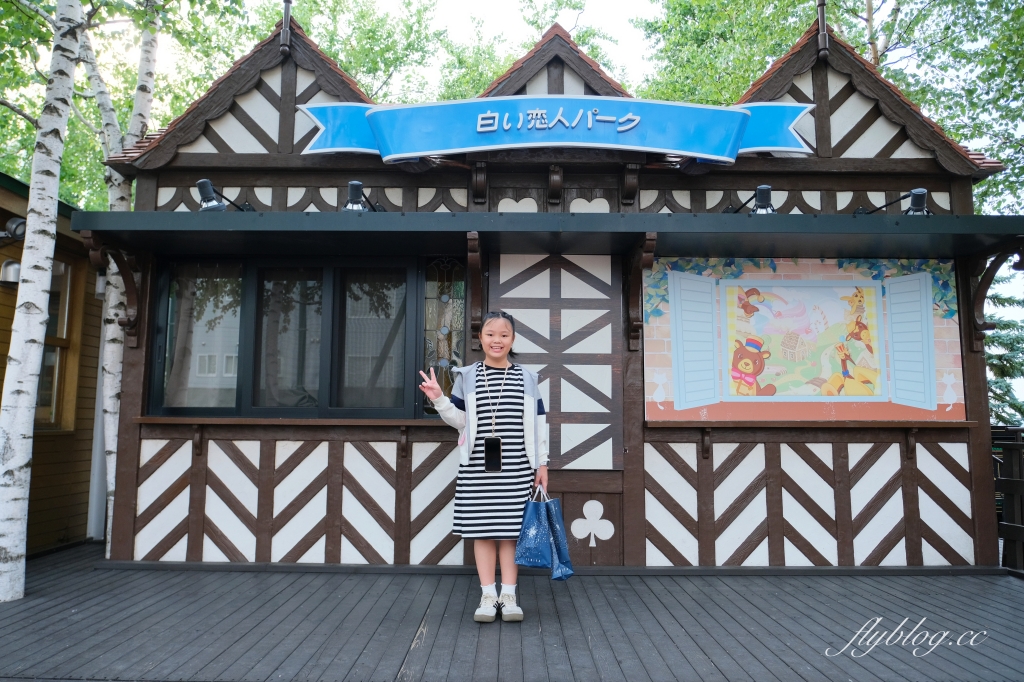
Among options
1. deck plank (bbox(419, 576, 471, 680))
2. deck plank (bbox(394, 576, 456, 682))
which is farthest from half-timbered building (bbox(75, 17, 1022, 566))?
deck plank (bbox(394, 576, 456, 682))

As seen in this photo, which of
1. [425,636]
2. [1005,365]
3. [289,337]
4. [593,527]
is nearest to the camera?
[425,636]

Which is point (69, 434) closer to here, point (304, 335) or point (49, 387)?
point (49, 387)

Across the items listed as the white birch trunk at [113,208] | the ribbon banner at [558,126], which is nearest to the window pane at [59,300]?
the white birch trunk at [113,208]

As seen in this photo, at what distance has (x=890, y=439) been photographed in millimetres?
5320

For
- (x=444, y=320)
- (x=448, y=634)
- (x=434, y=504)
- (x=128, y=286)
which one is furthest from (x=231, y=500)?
(x=448, y=634)

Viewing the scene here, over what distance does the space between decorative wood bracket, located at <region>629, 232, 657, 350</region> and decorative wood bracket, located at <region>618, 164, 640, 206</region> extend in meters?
0.56

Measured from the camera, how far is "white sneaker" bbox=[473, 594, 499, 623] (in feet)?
12.8

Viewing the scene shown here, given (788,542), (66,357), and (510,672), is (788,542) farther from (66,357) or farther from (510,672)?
(66,357)

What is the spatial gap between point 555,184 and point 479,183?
60 cm

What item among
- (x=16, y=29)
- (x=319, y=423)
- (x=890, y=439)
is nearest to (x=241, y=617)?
(x=319, y=423)

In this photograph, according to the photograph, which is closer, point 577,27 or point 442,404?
point 442,404

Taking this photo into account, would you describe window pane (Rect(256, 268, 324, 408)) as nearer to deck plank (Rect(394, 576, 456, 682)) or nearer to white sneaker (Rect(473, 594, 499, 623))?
deck plank (Rect(394, 576, 456, 682))

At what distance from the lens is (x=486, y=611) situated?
3912 millimetres

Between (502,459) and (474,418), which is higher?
(474,418)
